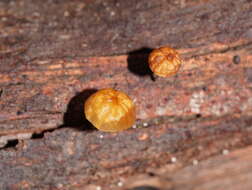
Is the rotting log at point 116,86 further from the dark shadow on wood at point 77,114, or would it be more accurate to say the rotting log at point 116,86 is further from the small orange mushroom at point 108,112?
the small orange mushroom at point 108,112

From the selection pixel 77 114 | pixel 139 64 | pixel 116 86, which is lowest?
pixel 77 114

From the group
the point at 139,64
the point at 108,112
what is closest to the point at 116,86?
the point at 139,64

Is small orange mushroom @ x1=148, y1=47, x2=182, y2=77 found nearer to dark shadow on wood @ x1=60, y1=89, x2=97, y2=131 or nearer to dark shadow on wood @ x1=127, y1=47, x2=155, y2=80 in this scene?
dark shadow on wood @ x1=127, y1=47, x2=155, y2=80

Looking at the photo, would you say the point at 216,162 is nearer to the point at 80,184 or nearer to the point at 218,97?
the point at 218,97

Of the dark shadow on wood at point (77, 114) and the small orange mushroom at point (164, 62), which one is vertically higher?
the small orange mushroom at point (164, 62)

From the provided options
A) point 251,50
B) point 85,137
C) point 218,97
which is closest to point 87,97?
point 85,137

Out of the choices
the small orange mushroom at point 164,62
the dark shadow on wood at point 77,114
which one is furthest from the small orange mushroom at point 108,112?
the small orange mushroom at point 164,62

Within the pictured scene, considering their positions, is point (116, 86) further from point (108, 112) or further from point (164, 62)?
point (164, 62)
